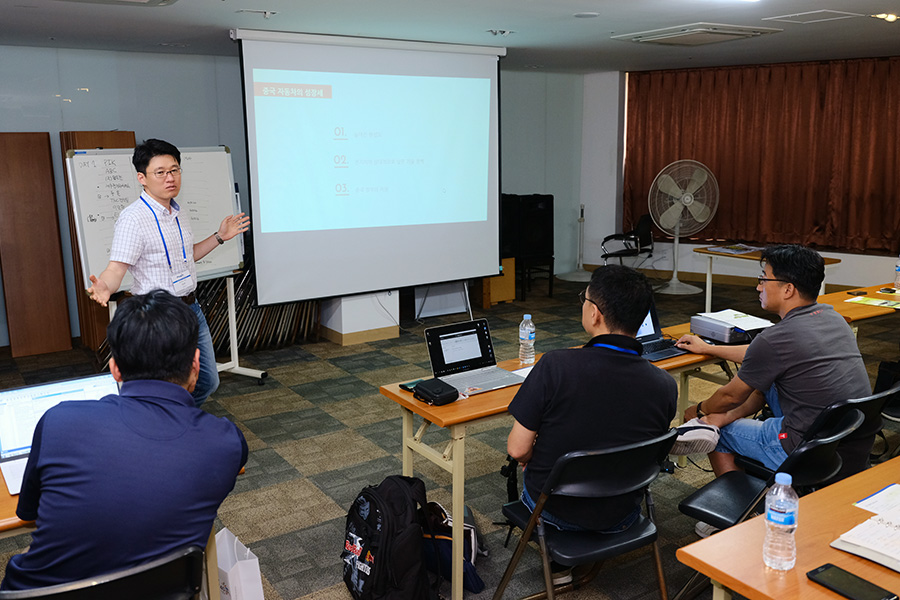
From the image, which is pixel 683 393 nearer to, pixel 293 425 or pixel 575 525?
pixel 575 525

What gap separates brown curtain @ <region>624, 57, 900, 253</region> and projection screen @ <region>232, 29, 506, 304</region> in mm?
3118

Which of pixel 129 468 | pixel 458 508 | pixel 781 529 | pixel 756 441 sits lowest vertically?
pixel 458 508

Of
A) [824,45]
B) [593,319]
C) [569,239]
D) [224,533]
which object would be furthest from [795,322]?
[569,239]

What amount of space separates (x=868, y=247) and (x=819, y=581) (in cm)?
737

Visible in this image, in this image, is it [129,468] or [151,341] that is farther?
[151,341]

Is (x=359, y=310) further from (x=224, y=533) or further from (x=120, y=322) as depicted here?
(x=120, y=322)

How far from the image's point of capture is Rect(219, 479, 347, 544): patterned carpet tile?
126 inches

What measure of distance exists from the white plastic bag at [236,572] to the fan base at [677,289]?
6.78m

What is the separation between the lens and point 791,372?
2562 millimetres

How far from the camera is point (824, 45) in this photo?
6652 millimetres

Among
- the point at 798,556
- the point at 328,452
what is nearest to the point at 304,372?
the point at 328,452

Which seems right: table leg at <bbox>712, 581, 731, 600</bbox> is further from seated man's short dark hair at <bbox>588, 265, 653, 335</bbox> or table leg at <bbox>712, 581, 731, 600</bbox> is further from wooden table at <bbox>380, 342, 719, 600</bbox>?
wooden table at <bbox>380, 342, 719, 600</bbox>

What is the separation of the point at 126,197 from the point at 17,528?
11.7ft

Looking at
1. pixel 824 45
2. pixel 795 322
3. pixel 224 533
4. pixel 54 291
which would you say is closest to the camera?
pixel 224 533
